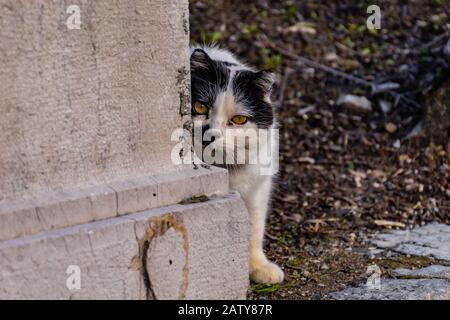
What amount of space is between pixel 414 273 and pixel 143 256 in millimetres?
1251

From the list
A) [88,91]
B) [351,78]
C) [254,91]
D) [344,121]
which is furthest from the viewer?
[351,78]

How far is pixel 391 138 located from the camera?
4648 mm

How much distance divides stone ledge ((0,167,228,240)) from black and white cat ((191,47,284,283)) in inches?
17.2

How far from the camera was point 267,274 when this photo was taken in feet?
9.75

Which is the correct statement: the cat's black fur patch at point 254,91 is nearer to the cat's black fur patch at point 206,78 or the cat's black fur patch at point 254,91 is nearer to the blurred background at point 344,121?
the cat's black fur patch at point 206,78

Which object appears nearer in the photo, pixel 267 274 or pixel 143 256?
pixel 143 256

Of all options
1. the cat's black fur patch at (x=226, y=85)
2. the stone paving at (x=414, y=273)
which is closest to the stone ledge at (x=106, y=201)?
the cat's black fur patch at (x=226, y=85)

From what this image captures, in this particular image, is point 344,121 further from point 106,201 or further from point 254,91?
point 106,201

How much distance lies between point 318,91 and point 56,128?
3.20m

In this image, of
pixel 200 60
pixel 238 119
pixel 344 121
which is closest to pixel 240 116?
pixel 238 119

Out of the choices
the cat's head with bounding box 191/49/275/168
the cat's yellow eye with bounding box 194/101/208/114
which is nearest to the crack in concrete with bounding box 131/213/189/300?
the cat's head with bounding box 191/49/275/168
